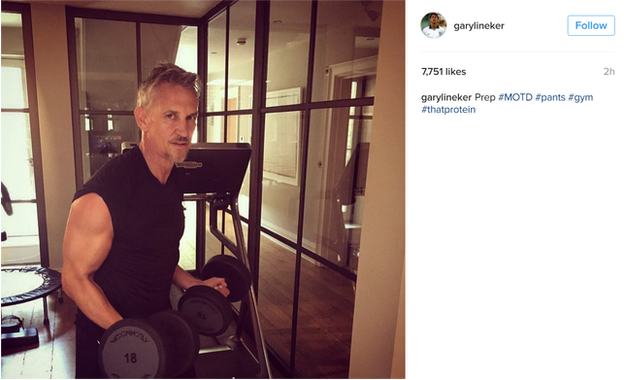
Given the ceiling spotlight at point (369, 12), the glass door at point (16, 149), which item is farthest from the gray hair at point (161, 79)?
the glass door at point (16, 149)

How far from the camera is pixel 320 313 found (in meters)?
2.36

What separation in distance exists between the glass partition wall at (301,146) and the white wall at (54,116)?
275 millimetres

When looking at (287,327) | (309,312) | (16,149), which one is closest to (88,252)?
(309,312)

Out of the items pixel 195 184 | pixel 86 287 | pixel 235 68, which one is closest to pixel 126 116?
pixel 235 68

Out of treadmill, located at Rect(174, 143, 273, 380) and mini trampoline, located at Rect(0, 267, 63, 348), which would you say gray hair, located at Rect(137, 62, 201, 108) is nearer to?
treadmill, located at Rect(174, 143, 273, 380)

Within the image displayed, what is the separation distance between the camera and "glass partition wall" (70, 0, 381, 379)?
6.51 feet

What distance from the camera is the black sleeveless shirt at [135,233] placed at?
127 cm
